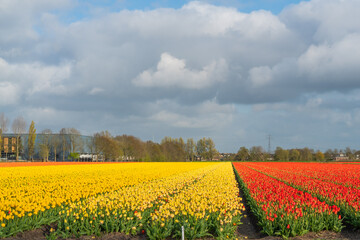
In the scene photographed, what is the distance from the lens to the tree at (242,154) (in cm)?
12725

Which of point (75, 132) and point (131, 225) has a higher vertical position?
point (75, 132)

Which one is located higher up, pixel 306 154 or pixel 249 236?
pixel 249 236

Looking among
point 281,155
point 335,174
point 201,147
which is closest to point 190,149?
point 201,147

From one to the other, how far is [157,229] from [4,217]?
467 centimetres

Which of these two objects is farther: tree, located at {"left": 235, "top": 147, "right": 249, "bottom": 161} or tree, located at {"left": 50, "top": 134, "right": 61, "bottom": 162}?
tree, located at {"left": 235, "top": 147, "right": 249, "bottom": 161}

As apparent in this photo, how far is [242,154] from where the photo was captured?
12781cm

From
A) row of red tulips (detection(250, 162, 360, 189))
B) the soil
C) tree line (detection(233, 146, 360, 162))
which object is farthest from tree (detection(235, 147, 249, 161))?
the soil

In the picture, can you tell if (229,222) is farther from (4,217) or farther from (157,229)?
(4,217)

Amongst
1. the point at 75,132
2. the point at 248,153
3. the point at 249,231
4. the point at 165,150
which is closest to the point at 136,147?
the point at 165,150

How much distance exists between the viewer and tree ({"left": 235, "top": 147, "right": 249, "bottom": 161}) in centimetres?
12725

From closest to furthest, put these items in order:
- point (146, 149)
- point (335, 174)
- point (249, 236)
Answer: point (249, 236)
point (335, 174)
point (146, 149)

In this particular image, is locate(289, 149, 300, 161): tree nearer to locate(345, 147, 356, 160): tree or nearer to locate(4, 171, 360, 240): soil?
locate(345, 147, 356, 160): tree

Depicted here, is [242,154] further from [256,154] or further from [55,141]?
[55,141]

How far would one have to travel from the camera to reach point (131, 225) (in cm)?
938
